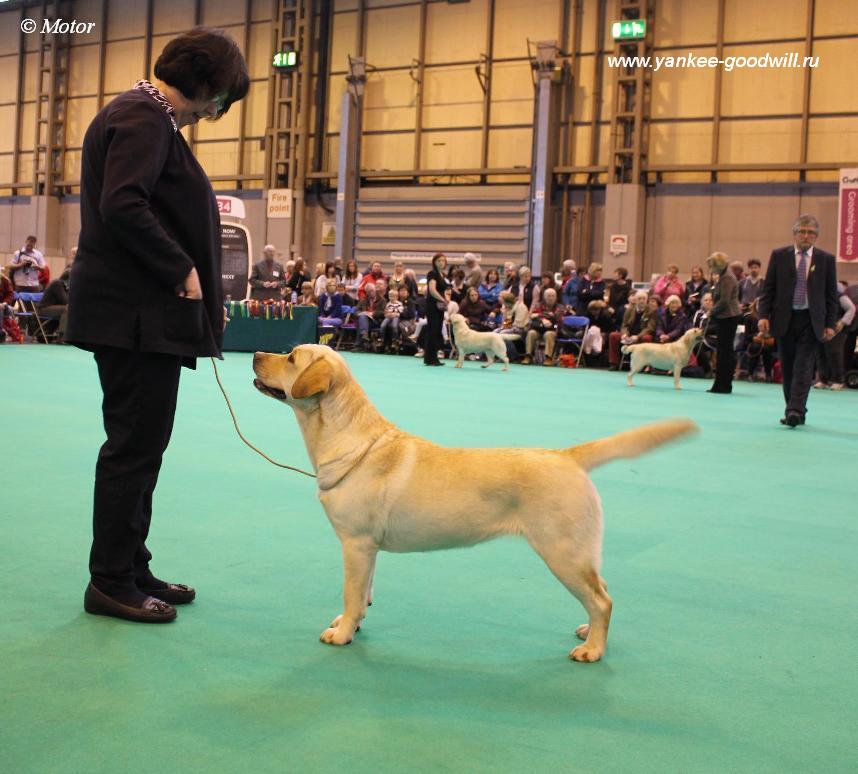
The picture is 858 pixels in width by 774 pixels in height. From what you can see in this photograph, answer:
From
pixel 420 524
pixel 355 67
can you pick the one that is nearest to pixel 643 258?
pixel 355 67

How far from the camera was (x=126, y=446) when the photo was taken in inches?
105

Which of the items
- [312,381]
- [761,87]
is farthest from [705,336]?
[312,381]

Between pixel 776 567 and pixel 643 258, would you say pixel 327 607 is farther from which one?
pixel 643 258

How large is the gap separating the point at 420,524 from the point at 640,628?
78 cm

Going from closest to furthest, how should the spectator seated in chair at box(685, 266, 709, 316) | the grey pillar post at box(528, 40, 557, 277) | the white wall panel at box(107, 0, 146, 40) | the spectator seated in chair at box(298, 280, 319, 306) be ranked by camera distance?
the spectator seated in chair at box(685, 266, 709, 316) < the spectator seated in chair at box(298, 280, 319, 306) < the grey pillar post at box(528, 40, 557, 277) < the white wall panel at box(107, 0, 146, 40)

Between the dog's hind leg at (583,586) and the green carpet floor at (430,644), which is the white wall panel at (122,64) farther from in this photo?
the dog's hind leg at (583,586)

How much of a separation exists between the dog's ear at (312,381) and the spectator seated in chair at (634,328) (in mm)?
12524

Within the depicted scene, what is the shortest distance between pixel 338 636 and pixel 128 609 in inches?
24.4

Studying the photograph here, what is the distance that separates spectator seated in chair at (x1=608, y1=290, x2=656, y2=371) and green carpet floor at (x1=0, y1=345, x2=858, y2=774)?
375 inches

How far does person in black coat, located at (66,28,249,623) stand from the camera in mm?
2523

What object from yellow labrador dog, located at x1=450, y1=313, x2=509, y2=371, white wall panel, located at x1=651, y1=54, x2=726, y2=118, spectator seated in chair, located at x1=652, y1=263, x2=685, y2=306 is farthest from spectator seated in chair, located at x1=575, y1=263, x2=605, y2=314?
white wall panel, located at x1=651, y1=54, x2=726, y2=118

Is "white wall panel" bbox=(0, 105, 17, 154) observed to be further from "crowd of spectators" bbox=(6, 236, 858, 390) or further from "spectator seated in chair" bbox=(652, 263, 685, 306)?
"spectator seated in chair" bbox=(652, 263, 685, 306)

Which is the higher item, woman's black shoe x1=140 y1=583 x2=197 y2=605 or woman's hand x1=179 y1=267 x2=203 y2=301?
woman's hand x1=179 y1=267 x2=203 y2=301

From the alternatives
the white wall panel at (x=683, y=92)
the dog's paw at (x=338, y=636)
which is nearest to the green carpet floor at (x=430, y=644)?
the dog's paw at (x=338, y=636)
